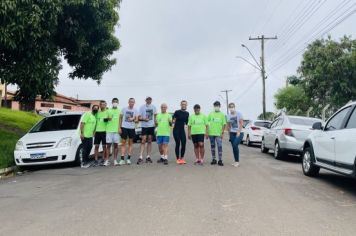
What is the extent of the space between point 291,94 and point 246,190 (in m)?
51.9

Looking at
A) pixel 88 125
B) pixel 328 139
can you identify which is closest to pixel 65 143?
pixel 88 125

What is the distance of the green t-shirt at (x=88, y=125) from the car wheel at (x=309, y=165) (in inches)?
224

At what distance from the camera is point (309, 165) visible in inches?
426

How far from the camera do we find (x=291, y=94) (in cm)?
5841

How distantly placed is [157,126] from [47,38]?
4211mm

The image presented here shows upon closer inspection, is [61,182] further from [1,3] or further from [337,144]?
[337,144]

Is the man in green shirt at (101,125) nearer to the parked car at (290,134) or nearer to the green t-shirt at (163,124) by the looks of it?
the green t-shirt at (163,124)

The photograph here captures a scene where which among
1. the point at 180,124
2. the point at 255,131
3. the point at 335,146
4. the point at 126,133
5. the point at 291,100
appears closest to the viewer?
the point at 335,146

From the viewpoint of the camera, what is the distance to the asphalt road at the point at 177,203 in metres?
5.75

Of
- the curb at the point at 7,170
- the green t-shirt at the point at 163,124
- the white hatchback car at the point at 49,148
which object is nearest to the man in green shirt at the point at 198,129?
the green t-shirt at the point at 163,124

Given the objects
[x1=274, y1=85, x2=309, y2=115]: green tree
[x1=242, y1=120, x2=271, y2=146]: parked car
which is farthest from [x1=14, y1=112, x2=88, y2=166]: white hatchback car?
[x1=274, y1=85, x2=309, y2=115]: green tree

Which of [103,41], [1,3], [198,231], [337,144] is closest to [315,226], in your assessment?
[198,231]

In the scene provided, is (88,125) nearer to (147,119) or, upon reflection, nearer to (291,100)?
(147,119)

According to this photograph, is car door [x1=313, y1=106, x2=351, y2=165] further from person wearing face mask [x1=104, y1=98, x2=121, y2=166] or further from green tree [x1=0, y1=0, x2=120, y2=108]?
green tree [x1=0, y1=0, x2=120, y2=108]
